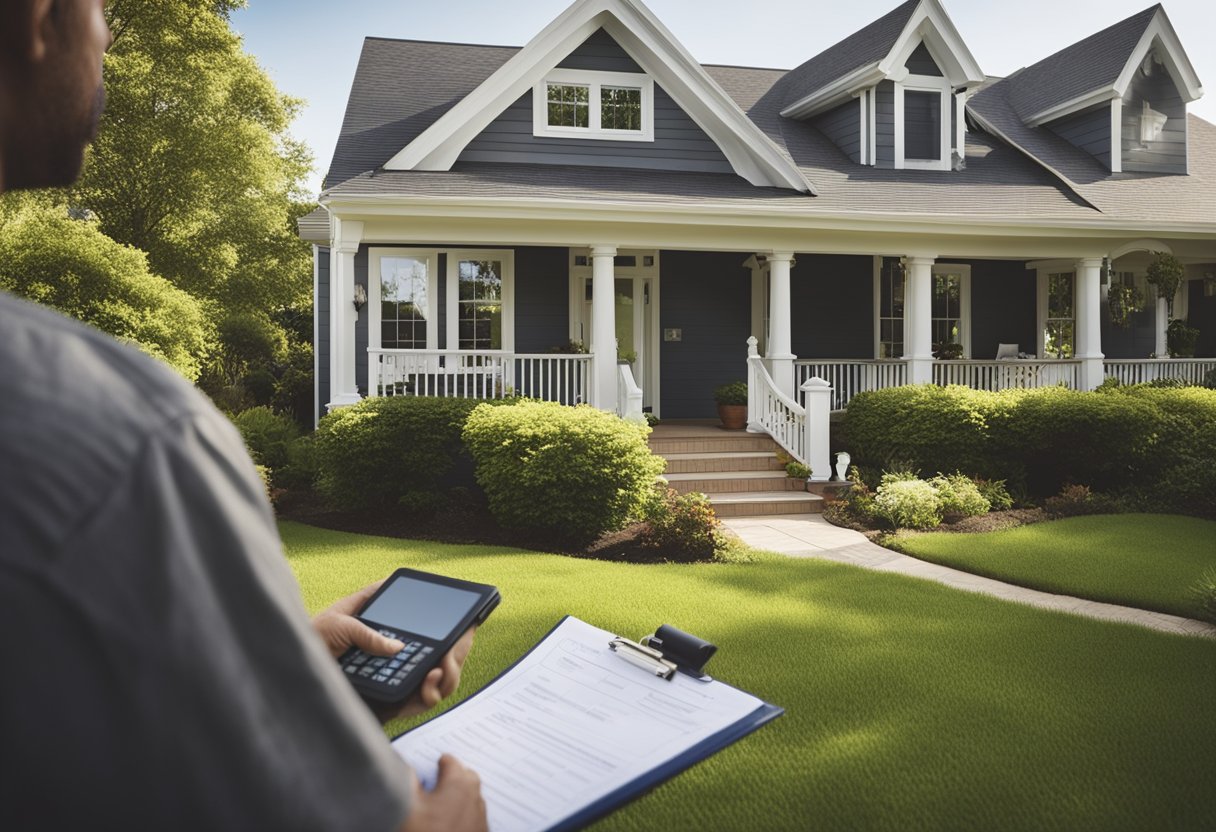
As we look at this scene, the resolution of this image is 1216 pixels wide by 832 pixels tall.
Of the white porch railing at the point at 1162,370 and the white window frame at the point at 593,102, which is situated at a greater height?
the white window frame at the point at 593,102

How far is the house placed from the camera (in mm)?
12609

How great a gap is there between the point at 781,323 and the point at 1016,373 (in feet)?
14.5

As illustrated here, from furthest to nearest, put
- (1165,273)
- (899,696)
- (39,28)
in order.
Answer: (1165,273), (899,696), (39,28)

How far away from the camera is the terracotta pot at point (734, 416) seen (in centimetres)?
1380

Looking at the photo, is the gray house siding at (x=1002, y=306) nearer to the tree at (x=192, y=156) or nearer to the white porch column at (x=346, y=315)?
the white porch column at (x=346, y=315)

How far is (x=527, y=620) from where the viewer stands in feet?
19.9

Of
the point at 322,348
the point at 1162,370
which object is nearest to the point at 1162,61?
the point at 1162,370

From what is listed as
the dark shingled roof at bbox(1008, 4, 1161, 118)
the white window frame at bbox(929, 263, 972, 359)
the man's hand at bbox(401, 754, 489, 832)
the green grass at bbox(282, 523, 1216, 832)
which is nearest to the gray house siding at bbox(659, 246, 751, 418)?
the white window frame at bbox(929, 263, 972, 359)

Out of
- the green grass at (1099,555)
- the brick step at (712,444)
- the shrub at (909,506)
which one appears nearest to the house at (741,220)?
the brick step at (712,444)

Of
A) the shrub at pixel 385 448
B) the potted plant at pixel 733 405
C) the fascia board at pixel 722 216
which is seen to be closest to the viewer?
the shrub at pixel 385 448

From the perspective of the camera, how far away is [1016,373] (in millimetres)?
14695

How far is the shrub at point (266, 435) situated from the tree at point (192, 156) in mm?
9757

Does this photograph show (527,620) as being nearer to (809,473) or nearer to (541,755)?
(541,755)

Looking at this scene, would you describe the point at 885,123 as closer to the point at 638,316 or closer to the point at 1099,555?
the point at 638,316
